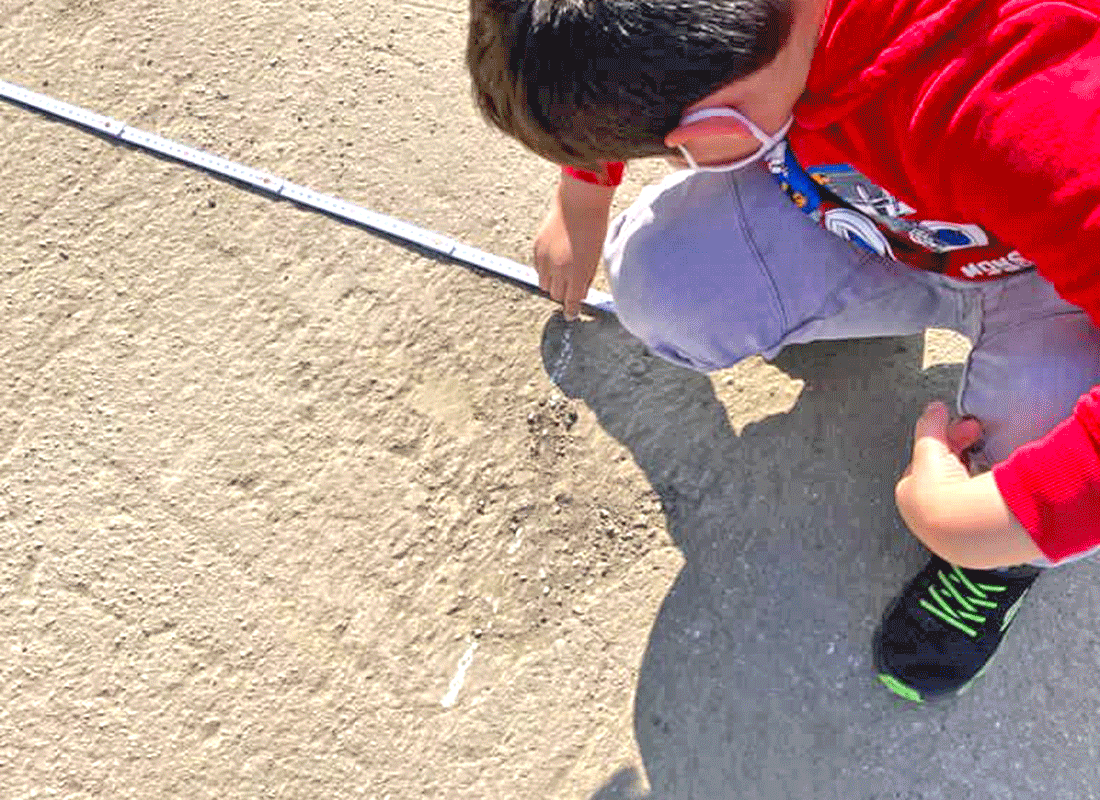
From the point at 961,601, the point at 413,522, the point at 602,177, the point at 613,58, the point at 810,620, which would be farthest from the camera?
the point at 413,522

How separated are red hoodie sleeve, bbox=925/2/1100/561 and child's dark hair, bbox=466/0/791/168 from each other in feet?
0.77

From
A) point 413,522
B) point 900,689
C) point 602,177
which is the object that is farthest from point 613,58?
point 900,689

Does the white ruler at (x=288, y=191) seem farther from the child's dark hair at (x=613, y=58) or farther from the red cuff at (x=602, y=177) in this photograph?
the child's dark hair at (x=613, y=58)

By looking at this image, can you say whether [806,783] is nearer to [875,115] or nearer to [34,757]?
[875,115]

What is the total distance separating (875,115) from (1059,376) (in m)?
0.48

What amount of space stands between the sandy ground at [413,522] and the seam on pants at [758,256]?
10.0 inches

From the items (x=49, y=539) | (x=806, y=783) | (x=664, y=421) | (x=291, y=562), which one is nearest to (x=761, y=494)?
(x=664, y=421)

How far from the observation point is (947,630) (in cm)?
186

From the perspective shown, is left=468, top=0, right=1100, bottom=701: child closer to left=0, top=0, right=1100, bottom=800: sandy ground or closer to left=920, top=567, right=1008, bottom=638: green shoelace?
left=920, top=567, right=1008, bottom=638: green shoelace

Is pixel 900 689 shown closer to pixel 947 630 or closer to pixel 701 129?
pixel 947 630

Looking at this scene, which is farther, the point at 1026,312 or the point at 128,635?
the point at 128,635

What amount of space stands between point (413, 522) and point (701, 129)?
3.10ft

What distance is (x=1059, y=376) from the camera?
165 cm

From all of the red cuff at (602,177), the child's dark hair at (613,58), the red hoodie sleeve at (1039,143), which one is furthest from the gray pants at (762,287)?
the child's dark hair at (613,58)
